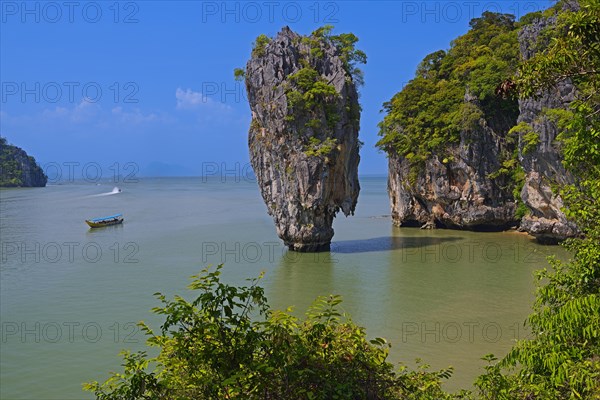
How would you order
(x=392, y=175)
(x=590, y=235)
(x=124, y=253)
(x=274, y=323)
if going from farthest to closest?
(x=392, y=175) < (x=124, y=253) < (x=590, y=235) < (x=274, y=323)

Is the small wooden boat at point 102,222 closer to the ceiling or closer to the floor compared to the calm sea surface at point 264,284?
closer to the ceiling

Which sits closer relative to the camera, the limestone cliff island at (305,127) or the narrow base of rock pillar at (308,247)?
the limestone cliff island at (305,127)

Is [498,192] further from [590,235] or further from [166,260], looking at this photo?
[590,235]

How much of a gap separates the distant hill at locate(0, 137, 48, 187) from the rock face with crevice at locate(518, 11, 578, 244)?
348 feet

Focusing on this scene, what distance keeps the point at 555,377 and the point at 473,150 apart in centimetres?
2693

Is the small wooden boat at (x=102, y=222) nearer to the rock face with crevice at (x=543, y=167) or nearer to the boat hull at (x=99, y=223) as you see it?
the boat hull at (x=99, y=223)

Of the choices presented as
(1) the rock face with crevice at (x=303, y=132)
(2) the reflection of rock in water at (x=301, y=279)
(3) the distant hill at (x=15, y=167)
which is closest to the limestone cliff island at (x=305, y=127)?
(1) the rock face with crevice at (x=303, y=132)

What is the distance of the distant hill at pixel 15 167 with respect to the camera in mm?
102562

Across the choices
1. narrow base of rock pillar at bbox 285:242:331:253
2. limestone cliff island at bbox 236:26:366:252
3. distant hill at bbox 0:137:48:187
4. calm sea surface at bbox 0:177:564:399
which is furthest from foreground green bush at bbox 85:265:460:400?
distant hill at bbox 0:137:48:187

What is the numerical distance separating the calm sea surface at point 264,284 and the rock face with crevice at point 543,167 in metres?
1.14

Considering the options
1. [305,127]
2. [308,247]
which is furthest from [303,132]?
[308,247]

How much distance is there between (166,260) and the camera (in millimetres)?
23375

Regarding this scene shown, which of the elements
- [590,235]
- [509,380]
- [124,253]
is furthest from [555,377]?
[124,253]

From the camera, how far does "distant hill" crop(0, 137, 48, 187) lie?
10256cm
